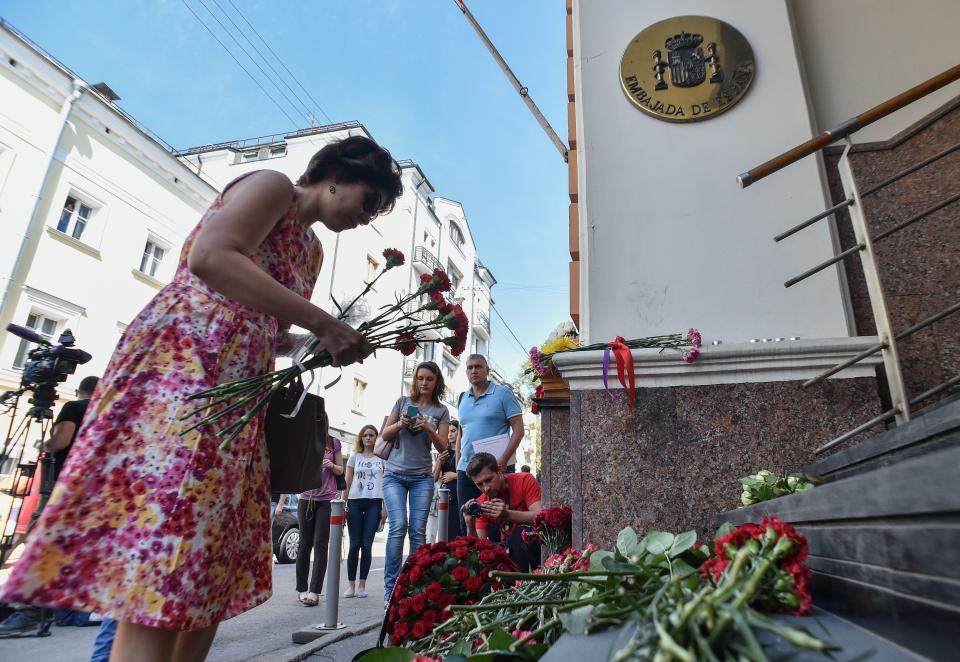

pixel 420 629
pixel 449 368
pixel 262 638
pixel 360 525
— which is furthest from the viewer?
pixel 449 368

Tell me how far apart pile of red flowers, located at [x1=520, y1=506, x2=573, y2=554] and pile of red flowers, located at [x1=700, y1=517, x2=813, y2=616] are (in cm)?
204

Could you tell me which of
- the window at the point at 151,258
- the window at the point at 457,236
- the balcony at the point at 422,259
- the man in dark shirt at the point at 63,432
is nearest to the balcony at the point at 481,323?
the window at the point at 457,236

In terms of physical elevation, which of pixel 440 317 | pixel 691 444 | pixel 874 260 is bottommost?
pixel 691 444

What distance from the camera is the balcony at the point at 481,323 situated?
124 ft

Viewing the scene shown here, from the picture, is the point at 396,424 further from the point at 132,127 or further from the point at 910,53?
the point at 132,127

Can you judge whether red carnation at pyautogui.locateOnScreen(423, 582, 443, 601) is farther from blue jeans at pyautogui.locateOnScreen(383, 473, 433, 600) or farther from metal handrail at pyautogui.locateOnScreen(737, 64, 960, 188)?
blue jeans at pyautogui.locateOnScreen(383, 473, 433, 600)

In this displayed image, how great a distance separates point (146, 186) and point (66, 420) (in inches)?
545

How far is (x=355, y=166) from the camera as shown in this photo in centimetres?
175

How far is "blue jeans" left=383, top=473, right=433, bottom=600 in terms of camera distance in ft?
15.3

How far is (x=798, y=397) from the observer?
8.54ft

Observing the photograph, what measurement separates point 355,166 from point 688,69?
8.30ft

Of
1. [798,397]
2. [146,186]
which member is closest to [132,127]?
[146,186]

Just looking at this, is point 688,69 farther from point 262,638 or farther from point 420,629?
point 262,638

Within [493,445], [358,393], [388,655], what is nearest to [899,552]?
[388,655]
